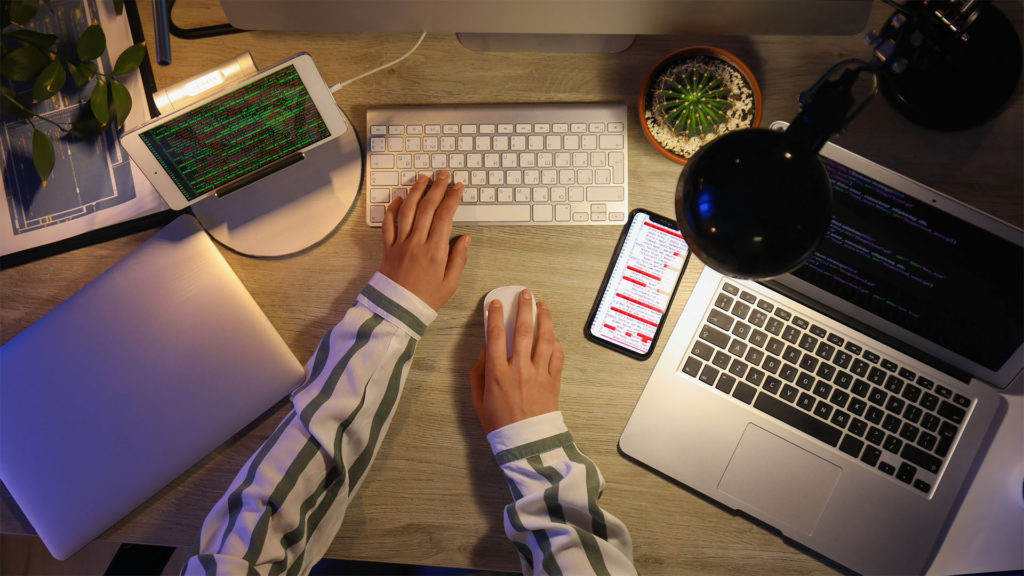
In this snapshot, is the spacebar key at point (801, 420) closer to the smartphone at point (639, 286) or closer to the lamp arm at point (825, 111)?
the smartphone at point (639, 286)

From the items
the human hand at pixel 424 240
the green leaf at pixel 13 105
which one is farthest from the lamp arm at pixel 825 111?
the green leaf at pixel 13 105

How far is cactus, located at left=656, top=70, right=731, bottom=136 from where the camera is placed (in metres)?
0.72

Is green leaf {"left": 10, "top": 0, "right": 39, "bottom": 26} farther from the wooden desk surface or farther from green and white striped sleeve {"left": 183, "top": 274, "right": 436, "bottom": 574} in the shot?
green and white striped sleeve {"left": 183, "top": 274, "right": 436, "bottom": 574}

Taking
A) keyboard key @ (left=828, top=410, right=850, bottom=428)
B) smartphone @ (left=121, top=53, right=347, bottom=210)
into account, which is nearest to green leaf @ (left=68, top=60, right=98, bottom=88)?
smartphone @ (left=121, top=53, right=347, bottom=210)

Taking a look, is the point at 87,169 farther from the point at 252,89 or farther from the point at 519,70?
the point at 519,70

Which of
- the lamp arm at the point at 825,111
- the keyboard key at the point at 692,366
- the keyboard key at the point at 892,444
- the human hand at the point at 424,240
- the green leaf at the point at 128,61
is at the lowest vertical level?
the keyboard key at the point at 892,444

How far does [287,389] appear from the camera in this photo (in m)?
0.74

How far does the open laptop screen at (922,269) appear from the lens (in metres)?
0.67

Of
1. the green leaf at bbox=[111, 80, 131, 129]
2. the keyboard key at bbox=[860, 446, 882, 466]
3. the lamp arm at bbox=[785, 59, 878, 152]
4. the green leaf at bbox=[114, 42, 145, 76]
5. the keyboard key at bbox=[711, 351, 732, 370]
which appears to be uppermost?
the lamp arm at bbox=[785, 59, 878, 152]

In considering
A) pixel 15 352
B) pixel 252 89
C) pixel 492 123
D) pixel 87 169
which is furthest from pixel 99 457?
pixel 492 123

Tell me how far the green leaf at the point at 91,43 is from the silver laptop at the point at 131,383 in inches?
8.5

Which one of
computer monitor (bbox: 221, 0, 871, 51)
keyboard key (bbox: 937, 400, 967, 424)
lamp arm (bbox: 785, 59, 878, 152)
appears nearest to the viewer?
lamp arm (bbox: 785, 59, 878, 152)

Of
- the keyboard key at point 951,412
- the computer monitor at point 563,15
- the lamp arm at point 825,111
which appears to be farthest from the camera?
the keyboard key at point 951,412

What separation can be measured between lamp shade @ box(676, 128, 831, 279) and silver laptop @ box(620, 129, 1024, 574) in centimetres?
30
